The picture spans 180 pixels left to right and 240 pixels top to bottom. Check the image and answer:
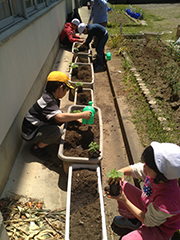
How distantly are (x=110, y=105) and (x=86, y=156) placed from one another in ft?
7.71

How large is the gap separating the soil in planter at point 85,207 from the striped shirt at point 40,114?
807 mm

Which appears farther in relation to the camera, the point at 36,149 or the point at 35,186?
the point at 36,149

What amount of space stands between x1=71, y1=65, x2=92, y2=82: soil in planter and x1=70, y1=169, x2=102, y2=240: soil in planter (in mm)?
2745

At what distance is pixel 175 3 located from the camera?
781 inches

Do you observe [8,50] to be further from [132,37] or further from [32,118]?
[132,37]

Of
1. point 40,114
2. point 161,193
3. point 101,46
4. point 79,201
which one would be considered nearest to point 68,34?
point 101,46

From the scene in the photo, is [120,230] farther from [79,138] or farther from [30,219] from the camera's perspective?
[79,138]

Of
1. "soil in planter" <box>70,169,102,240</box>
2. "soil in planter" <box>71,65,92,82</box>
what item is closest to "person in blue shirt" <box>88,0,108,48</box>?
"soil in planter" <box>71,65,92,82</box>

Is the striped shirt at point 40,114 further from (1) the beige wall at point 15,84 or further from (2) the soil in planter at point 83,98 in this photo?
(2) the soil in planter at point 83,98

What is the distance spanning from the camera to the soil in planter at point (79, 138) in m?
2.50

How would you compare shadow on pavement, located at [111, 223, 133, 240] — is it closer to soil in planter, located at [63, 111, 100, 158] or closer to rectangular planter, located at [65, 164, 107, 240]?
rectangular planter, located at [65, 164, 107, 240]

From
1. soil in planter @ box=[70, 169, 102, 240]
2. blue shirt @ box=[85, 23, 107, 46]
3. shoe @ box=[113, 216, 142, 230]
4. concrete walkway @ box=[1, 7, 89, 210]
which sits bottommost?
shoe @ box=[113, 216, 142, 230]

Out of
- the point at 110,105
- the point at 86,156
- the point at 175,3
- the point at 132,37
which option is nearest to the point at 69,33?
the point at 132,37

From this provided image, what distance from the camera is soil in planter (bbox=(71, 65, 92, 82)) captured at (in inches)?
181
